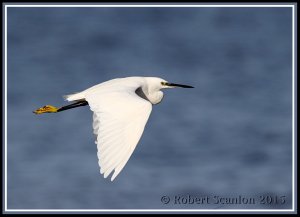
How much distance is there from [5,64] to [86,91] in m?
1.59

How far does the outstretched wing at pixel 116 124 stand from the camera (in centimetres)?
636

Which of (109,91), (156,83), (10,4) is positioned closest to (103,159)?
(109,91)

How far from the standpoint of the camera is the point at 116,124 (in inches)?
266

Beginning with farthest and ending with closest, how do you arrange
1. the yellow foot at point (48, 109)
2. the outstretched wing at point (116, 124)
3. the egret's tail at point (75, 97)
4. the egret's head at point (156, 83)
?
the yellow foot at point (48, 109)
the egret's head at point (156, 83)
the egret's tail at point (75, 97)
the outstretched wing at point (116, 124)

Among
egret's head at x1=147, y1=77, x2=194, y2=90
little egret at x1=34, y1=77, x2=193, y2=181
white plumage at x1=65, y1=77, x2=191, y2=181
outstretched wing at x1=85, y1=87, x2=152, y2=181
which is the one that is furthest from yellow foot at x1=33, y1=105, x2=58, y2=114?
outstretched wing at x1=85, y1=87, x2=152, y2=181

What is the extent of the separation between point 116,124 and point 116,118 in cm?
10

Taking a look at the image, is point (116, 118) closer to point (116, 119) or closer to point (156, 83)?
point (116, 119)

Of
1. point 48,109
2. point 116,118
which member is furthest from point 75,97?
point 116,118

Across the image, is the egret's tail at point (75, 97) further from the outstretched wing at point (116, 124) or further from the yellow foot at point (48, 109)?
the yellow foot at point (48, 109)

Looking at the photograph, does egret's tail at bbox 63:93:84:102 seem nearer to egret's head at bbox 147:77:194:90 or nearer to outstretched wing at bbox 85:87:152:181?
outstretched wing at bbox 85:87:152:181

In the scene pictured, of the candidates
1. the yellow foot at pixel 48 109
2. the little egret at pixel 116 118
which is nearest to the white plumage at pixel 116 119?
the little egret at pixel 116 118

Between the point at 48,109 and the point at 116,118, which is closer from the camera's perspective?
the point at 116,118

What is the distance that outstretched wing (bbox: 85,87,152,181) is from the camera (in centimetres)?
636

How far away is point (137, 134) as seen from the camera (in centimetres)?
669
